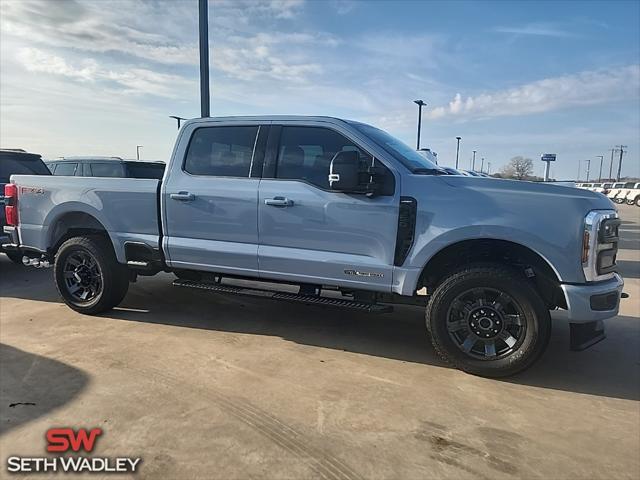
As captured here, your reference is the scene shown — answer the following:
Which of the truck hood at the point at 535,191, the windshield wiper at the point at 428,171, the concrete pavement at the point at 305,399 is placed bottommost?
the concrete pavement at the point at 305,399

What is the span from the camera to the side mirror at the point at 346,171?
155 inches

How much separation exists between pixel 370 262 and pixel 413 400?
3.98 ft

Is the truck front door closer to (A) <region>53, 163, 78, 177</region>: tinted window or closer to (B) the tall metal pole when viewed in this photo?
(B) the tall metal pole

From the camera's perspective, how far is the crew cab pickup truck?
369cm

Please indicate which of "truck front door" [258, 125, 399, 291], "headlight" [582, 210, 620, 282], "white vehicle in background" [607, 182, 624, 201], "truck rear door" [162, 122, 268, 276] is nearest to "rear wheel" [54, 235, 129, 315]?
"truck rear door" [162, 122, 268, 276]

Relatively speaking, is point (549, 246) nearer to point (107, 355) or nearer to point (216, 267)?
point (216, 267)

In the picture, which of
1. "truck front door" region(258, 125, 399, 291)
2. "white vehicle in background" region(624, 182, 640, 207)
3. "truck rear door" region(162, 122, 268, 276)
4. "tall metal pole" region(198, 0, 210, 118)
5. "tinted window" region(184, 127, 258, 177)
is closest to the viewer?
"truck front door" region(258, 125, 399, 291)

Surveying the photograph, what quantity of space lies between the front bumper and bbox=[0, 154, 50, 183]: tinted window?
26.5ft

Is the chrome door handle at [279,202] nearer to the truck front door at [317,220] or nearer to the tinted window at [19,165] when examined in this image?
the truck front door at [317,220]

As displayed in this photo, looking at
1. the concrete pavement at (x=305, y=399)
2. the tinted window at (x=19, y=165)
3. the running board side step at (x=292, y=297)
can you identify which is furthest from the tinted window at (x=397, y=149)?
the tinted window at (x=19, y=165)

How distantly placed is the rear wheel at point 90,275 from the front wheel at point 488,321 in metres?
3.42

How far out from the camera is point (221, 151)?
482cm

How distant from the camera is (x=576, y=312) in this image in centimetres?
363

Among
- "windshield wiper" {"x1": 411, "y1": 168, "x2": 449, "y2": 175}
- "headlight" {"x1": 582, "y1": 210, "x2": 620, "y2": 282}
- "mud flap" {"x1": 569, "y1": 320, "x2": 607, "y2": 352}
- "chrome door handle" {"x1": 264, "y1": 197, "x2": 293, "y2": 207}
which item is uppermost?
"windshield wiper" {"x1": 411, "y1": 168, "x2": 449, "y2": 175}
